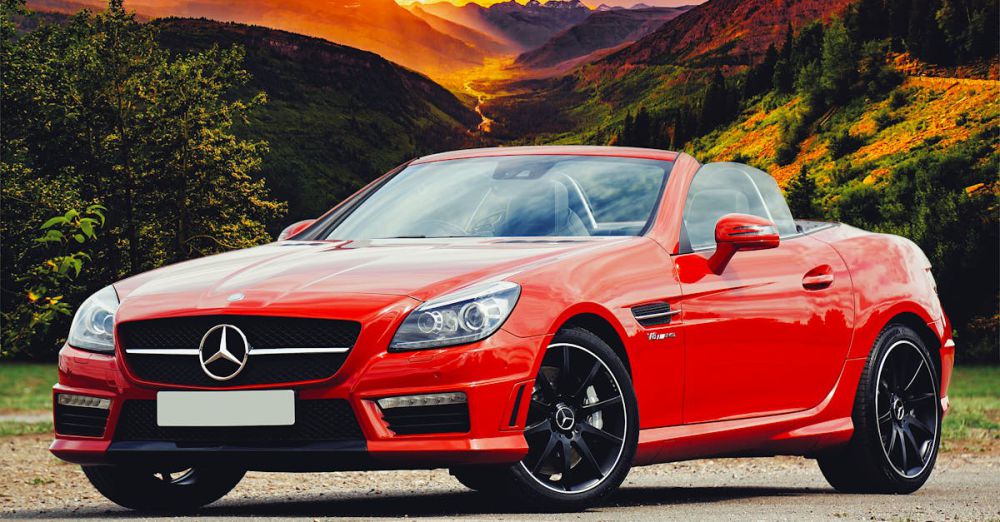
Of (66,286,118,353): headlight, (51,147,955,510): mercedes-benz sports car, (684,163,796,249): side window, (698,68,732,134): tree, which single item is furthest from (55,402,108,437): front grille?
(698,68,732,134): tree

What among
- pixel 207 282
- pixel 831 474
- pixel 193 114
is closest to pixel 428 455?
pixel 207 282

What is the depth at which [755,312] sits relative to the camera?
6957 millimetres

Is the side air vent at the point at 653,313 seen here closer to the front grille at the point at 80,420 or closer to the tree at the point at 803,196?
the front grille at the point at 80,420

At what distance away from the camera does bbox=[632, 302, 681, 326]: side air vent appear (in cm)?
627

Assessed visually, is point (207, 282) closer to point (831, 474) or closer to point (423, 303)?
point (423, 303)

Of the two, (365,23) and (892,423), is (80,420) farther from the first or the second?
(365,23)

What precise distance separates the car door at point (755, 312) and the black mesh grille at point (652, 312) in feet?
0.38

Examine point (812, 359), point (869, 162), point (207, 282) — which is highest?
point (207, 282)

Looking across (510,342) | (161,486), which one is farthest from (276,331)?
(161,486)

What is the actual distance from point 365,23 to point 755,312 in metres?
46.4

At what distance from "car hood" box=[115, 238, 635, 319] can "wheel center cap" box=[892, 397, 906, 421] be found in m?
2.30

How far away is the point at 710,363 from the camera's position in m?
6.71

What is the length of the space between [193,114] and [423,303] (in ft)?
108

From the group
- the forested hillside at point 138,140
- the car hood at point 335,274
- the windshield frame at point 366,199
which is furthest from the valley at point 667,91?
the car hood at point 335,274
